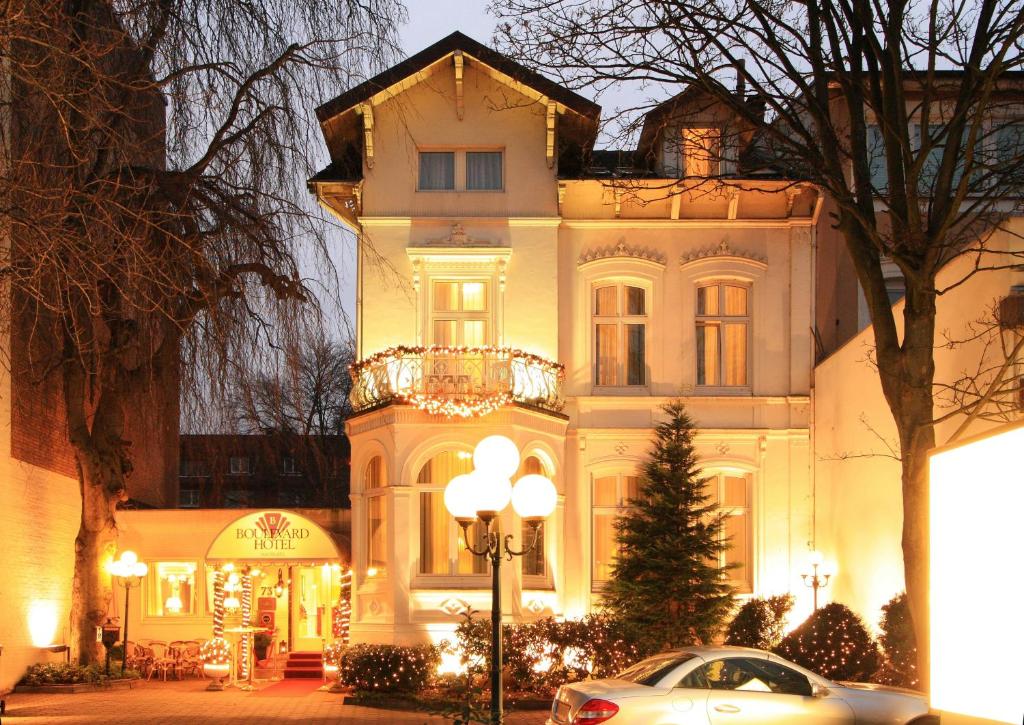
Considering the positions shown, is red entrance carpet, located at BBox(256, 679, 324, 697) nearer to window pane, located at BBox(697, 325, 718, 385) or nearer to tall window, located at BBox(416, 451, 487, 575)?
tall window, located at BBox(416, 451, 487, 575)

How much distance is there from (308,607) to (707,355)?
13585mm

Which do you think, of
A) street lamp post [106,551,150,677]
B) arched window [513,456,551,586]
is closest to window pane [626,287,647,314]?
arched window [513,456,551,586]

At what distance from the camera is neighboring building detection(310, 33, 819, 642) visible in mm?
24422

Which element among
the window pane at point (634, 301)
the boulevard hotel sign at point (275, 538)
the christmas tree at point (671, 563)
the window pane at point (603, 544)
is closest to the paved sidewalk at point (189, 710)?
the boulevard hotel sign at point (275, 538)

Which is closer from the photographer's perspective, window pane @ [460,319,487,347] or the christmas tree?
the christmas tree

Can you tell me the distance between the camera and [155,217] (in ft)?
50.9

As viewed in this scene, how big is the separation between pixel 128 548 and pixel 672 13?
1969cm

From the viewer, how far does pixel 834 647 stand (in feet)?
65.3

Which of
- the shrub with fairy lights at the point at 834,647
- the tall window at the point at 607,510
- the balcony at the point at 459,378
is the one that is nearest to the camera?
the shrub with fairy lights at the point at 834,647

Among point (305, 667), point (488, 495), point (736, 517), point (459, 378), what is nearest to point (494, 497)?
point (488, 495)

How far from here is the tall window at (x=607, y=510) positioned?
2484cm

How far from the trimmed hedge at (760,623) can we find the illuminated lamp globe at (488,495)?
39.9ft

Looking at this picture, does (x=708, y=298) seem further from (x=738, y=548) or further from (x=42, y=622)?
(x=42, y=622)

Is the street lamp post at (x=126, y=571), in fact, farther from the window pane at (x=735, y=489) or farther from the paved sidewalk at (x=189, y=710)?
the window pane at (x=735, y=489)
